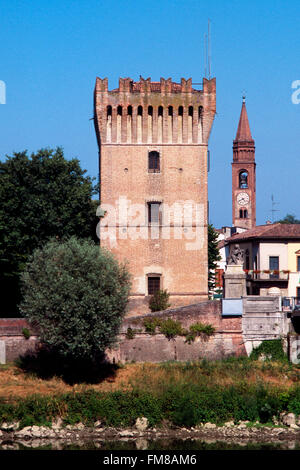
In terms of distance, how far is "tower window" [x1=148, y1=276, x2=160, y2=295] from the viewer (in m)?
41.8

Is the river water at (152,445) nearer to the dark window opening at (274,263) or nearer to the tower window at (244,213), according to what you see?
the dark window opening at (274,263)

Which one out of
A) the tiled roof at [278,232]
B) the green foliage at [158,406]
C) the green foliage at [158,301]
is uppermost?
the tiled roof at [278,232]

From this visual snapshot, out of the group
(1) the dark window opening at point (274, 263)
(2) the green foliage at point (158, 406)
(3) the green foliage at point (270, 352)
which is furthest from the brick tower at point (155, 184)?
(1) the dark window opening at point (274, 263)

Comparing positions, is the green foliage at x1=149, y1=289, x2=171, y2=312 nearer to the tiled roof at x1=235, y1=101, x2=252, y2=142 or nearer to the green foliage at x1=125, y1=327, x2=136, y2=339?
the green foliage at x1=125, y1=327, x2=136, y2=339

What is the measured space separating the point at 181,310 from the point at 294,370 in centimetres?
550

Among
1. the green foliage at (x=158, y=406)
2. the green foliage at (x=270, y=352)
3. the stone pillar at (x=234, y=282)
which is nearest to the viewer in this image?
the green foliage at (x=158, y=406)

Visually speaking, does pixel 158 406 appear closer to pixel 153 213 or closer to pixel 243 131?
pixel 153 213

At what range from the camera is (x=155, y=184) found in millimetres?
42031

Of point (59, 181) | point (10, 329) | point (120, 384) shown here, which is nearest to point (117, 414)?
point (120, 384)

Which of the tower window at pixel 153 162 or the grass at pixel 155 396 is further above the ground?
the tower window at pixel 153 162

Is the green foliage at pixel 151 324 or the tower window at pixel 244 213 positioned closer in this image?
the green foliage at pixel 151 324

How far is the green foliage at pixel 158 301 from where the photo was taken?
40.9 meters

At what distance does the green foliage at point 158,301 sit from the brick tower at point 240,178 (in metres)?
54.9

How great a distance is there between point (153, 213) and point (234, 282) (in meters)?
5.65
